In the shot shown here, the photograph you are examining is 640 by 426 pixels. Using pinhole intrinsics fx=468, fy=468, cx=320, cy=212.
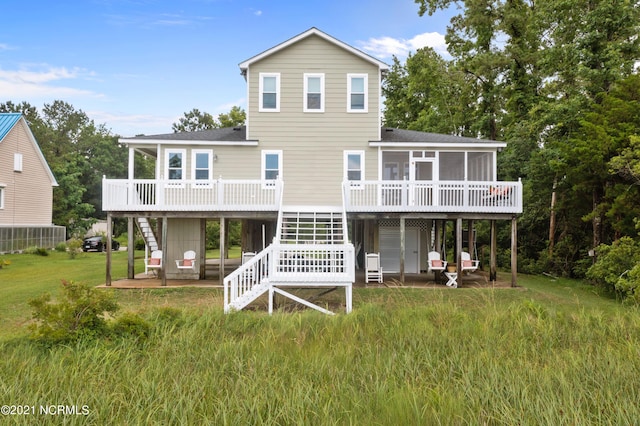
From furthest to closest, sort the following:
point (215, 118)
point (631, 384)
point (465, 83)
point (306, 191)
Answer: point (215, 118)
point (465, 83)
point (306, 191)
point (631, 384)

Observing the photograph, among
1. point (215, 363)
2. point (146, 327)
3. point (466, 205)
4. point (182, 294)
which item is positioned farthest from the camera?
point (466, 205)

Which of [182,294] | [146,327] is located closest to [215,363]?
[146,327]

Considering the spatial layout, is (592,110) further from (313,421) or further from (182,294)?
(313,421)

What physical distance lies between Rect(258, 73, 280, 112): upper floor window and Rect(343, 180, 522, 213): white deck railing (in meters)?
A: 4.63

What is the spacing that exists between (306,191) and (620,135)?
36.1 feet

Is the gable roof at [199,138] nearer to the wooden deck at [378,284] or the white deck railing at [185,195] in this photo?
the white deck railing at [185,195]

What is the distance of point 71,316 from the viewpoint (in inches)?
276

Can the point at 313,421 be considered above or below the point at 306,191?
below

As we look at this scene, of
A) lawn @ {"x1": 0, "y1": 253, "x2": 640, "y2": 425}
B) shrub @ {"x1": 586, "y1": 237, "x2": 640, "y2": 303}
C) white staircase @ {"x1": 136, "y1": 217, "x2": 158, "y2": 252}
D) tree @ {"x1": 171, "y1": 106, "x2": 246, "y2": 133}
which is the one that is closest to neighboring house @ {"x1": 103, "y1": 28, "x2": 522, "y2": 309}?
white staircase @ {"x1": 136, "y1": 217, "x2": 158, "y2": 252}

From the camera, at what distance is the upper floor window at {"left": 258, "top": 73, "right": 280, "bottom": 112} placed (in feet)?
58.6

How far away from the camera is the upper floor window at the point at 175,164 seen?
17312 mm

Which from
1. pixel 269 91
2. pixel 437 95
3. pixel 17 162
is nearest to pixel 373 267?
pixel 269 91

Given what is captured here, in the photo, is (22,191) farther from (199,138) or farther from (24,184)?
(199,138)

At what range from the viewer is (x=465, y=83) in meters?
28.5
